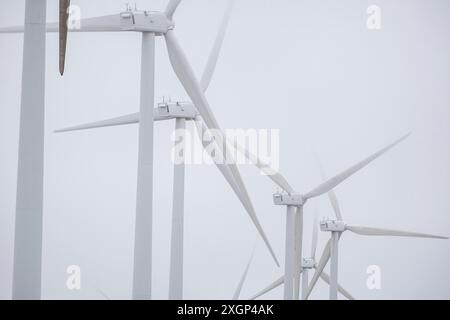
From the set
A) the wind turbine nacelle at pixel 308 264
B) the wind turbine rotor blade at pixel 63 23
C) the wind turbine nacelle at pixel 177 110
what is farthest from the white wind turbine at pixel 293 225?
the wind turbine rotor blade at pixel 63 23

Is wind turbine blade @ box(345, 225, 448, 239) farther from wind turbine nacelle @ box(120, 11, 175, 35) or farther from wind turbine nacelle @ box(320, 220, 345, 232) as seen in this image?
wind turbine nacelle @ box(120, 11, 175, 35)

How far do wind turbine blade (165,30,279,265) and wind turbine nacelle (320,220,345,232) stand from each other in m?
25.2

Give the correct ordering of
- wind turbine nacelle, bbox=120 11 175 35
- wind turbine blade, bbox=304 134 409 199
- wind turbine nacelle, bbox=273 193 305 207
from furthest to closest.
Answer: wind turbine nacelle, bbox=273 193 305 207, wind turbine blade, bbox=304 134 409 199, wind turbine nacelle, bbox=120 11 175 35

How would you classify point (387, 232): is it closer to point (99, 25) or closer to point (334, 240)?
point (334, 240)

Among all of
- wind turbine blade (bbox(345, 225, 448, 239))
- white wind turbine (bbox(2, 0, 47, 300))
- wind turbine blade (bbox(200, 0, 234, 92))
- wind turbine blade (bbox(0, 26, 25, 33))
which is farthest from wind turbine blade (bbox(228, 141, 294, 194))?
white wind turbine (bbox(2, 0, 47, 300))

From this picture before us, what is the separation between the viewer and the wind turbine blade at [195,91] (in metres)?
28.8

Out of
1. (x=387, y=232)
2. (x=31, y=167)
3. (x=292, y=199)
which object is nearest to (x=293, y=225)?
(x=292, y=199)

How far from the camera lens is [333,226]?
5562 cm

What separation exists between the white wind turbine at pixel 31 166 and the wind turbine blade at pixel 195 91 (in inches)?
431

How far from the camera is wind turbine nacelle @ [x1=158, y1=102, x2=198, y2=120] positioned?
1545 inches

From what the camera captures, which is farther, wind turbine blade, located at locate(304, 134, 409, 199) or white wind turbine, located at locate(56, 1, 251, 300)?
wind turbine blade, located at locate(304, 134, 409, 199)

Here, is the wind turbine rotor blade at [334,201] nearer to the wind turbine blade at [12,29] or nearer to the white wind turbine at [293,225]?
the white wind turbine at [293,225]
